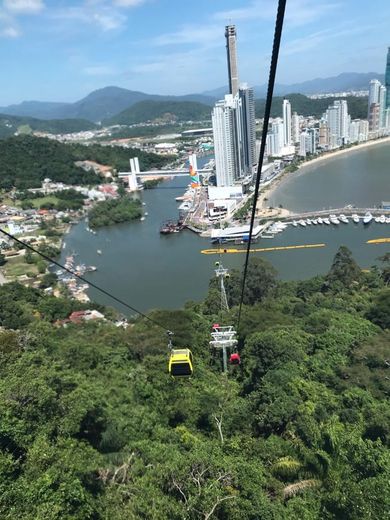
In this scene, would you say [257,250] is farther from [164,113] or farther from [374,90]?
[164,113]

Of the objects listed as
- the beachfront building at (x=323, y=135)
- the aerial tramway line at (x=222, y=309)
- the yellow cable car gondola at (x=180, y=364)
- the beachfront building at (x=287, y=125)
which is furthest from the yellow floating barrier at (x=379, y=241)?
the beachfront building at (x=287, y=125)

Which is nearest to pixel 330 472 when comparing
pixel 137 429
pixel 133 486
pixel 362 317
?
pixel 133 486

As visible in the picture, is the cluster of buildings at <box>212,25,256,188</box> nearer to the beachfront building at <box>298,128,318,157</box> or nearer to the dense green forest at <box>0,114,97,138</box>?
the beachfront building at <box>298,128,318,157</box>

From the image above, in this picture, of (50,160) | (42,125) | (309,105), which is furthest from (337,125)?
(42,125)

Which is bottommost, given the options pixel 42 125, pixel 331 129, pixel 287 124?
pixel 331 129

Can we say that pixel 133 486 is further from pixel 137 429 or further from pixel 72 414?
pixel 137 429
